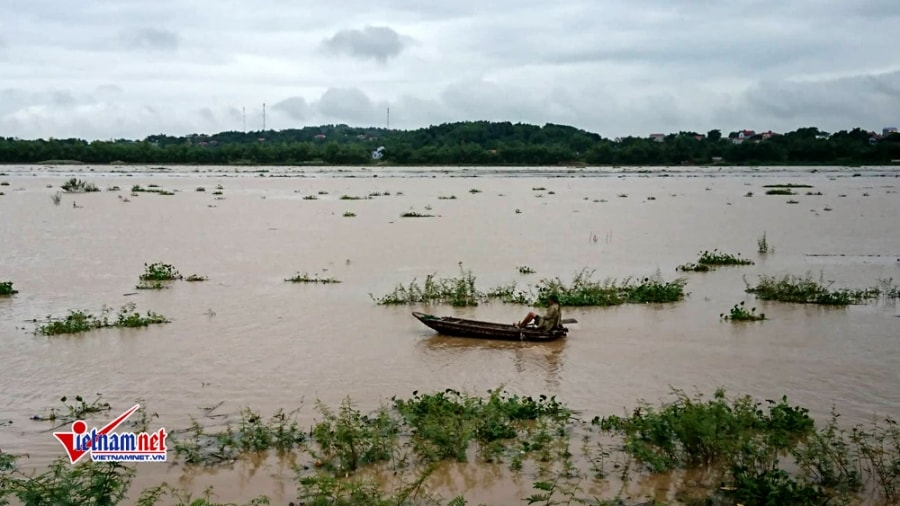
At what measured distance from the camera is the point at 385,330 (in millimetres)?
13641

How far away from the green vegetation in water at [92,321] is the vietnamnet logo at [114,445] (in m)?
5.24

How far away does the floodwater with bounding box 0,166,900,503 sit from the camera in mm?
9922

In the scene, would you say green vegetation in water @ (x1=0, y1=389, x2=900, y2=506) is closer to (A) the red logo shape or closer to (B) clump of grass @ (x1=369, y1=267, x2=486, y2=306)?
(A) the red logo shape

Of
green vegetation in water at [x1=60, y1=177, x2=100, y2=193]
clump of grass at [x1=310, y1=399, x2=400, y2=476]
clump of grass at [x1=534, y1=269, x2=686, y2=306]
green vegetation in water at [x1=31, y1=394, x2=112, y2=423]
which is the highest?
green vegetation in water at [x1=60, y1=177, x2=100, y2=193]

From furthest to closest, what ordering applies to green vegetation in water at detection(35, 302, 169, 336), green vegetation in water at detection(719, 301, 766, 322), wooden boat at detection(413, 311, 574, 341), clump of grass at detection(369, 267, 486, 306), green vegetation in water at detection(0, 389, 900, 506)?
clump of grass at detection(369, 267, 486, 306)
green vegetation in water at detection(719, 301, 766, 322)
green vegetation in water at detection(35, 302, 169, 336)
wooden boat at detection(413, 311, 574, 341)
green vegetation in water at detection(0, 389, 900, 506)

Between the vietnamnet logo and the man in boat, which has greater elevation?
the man in boat

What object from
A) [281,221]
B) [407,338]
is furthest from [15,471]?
[281,221]

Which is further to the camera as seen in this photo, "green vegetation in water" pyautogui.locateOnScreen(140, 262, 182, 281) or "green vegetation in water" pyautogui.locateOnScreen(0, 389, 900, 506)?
"green vegetation in water" pyautogui.locateOnScreen(140, 262, 182, 281)

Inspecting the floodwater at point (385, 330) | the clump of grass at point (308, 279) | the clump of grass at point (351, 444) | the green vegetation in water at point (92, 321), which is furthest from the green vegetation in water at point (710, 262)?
the clump of grass at point (351, 444)

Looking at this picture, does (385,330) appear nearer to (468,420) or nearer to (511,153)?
(468,420)

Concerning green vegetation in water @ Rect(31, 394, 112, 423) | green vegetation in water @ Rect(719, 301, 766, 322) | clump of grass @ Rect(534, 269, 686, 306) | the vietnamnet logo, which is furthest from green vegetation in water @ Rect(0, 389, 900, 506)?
clump of grass @ Rect(534, 269, 686, 306)

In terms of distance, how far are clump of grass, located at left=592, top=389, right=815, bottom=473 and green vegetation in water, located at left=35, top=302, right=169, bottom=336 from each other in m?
8.57

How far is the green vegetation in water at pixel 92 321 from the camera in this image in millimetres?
12969

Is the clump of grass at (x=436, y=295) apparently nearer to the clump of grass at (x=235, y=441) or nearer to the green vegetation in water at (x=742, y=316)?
the green vegetation in water at (x=742, y=316)
